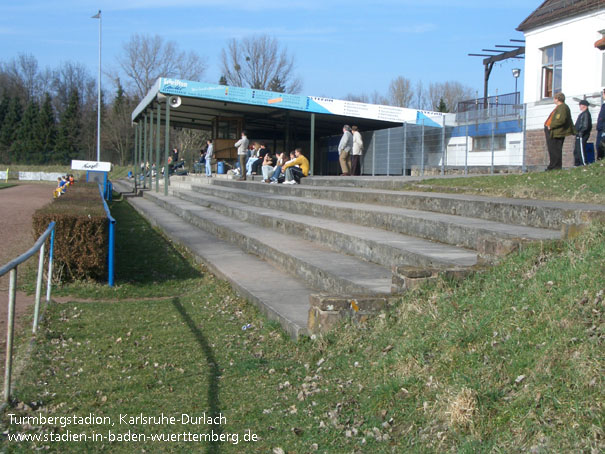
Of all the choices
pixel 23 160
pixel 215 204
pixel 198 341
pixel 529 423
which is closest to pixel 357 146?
pixel 215 204

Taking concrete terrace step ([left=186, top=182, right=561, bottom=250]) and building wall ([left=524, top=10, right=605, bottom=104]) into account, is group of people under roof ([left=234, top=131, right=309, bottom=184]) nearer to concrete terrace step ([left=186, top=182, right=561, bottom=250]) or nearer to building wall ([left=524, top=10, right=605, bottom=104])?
concrete terrace step ([left=186, top=182, right=561, bottom=250])

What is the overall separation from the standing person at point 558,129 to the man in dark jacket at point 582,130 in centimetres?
45

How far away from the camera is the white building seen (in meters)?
20.9

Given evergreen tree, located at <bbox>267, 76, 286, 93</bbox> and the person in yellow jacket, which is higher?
evergreen tree, located at <bbox>267, 76, 286, 93</bbox>

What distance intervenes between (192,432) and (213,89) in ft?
73.5

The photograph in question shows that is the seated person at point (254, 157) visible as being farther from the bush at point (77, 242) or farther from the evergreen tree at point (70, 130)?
the evergreen tree at point (70, 130)

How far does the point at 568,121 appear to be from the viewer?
12.4 metres

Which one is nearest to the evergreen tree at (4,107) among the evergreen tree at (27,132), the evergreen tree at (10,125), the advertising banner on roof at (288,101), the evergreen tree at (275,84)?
the evergreen tree at (10,125)

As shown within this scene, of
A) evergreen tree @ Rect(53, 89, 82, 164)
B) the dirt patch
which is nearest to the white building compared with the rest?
the dirt patch

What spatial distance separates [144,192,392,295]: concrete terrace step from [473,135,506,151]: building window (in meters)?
10.3

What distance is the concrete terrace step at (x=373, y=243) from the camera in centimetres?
548

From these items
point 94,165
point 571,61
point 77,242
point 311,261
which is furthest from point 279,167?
point 94,165

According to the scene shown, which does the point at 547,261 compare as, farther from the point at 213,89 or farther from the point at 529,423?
the point at 213,89

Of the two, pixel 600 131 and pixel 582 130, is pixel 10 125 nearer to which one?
pixel 582 130
